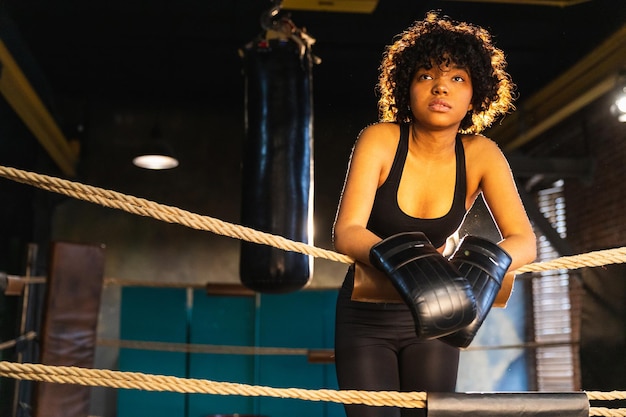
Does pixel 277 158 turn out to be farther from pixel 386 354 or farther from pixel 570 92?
pixel 570 92

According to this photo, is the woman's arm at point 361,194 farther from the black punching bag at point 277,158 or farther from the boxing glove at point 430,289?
the black punching bag at point 277,158

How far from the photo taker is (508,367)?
4.49 meters

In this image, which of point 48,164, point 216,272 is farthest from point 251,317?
point 48,164

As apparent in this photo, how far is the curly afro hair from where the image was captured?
1210mm

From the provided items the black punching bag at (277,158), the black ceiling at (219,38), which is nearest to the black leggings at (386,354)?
the black punching bag at (277,158)

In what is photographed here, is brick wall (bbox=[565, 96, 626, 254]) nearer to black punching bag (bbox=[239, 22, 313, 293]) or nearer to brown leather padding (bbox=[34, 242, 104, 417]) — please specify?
black punching bag (bbox=[239, 22, 313, 293])

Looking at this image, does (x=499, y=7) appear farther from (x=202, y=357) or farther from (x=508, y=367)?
(x=202, y=357)

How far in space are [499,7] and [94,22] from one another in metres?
2.41

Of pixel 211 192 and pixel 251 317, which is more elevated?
pixel 211 192

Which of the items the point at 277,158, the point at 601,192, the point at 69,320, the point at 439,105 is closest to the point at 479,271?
the point at 439,105

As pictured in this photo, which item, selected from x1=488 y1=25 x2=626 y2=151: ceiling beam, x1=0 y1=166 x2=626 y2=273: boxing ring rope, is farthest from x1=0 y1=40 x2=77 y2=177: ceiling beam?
x1=0 y1=166 x2=626 y2=273: boxing ring rope

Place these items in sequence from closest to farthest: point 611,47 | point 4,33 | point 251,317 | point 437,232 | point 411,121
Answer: point 437,232 → point 411,121 → point 611,47 → point 4,33 → point 251,317

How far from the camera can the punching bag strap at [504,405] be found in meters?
1.02

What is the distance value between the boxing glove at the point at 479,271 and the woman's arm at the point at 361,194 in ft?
0.43
